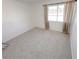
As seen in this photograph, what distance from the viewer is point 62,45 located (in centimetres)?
390

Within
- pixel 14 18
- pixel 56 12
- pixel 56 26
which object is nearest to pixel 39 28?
pixel 56 26

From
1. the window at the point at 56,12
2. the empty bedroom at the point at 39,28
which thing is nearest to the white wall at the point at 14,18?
the empty bedroom at the point at 39,28

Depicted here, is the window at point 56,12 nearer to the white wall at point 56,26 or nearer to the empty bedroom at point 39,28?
the empty bedroom at point 39,28

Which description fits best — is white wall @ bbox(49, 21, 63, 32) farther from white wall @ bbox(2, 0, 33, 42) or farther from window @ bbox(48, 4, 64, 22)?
white wall @ bbox(2, 0, 33, 42)

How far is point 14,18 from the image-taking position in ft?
17.9

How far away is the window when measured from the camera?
5676 millimetres

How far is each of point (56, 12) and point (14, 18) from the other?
2201 mm

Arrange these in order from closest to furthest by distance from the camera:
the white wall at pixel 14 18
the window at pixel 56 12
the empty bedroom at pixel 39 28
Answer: the empty bedroom at pixel 39 28 < the white wall at pixel 14 18 < the window at pixel 56 12

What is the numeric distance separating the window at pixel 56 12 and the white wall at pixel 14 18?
4.47 ft

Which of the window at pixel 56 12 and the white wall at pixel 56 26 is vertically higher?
the window at pixel 56 12

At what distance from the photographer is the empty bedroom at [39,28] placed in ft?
10.5

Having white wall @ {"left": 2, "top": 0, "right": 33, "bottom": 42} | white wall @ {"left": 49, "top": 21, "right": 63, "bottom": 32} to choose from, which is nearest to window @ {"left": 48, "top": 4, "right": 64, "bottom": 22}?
white wall @ {"left": 49, "top": 21, "right": 63, "bottom": 32}

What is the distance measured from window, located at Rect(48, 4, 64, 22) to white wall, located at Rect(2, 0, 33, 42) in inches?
53.6

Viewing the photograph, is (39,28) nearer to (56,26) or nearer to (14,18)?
(56,26)
